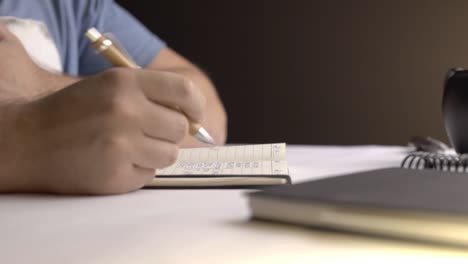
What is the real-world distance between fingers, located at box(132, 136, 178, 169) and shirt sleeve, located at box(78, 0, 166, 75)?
0.94 metres

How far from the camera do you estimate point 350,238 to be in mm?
394

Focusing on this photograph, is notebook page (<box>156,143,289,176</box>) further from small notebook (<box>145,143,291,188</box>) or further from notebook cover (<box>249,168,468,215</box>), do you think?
notebook cover (<box>249,168,468,215</box>)

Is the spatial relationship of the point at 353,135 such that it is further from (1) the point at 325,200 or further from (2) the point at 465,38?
(1) the point at 325,200

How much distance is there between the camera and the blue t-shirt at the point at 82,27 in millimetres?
1377

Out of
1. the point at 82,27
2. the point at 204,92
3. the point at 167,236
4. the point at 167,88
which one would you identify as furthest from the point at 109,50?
the point at 82,27

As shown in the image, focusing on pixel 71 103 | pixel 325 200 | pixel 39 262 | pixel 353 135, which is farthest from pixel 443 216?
pixel 353 135

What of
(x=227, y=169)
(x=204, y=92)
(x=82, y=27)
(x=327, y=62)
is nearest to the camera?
(x=227, y=169)

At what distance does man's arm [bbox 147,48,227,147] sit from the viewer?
1.19 metres

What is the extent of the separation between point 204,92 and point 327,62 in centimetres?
100

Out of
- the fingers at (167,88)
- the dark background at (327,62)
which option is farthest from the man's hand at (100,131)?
the dark background at (327,62)

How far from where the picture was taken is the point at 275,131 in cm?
230

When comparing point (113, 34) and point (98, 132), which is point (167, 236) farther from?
point (113, 34)

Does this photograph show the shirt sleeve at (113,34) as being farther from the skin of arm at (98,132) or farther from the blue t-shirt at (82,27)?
the skin of arm at (98,132)

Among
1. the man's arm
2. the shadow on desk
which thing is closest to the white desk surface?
the shadow on desk
